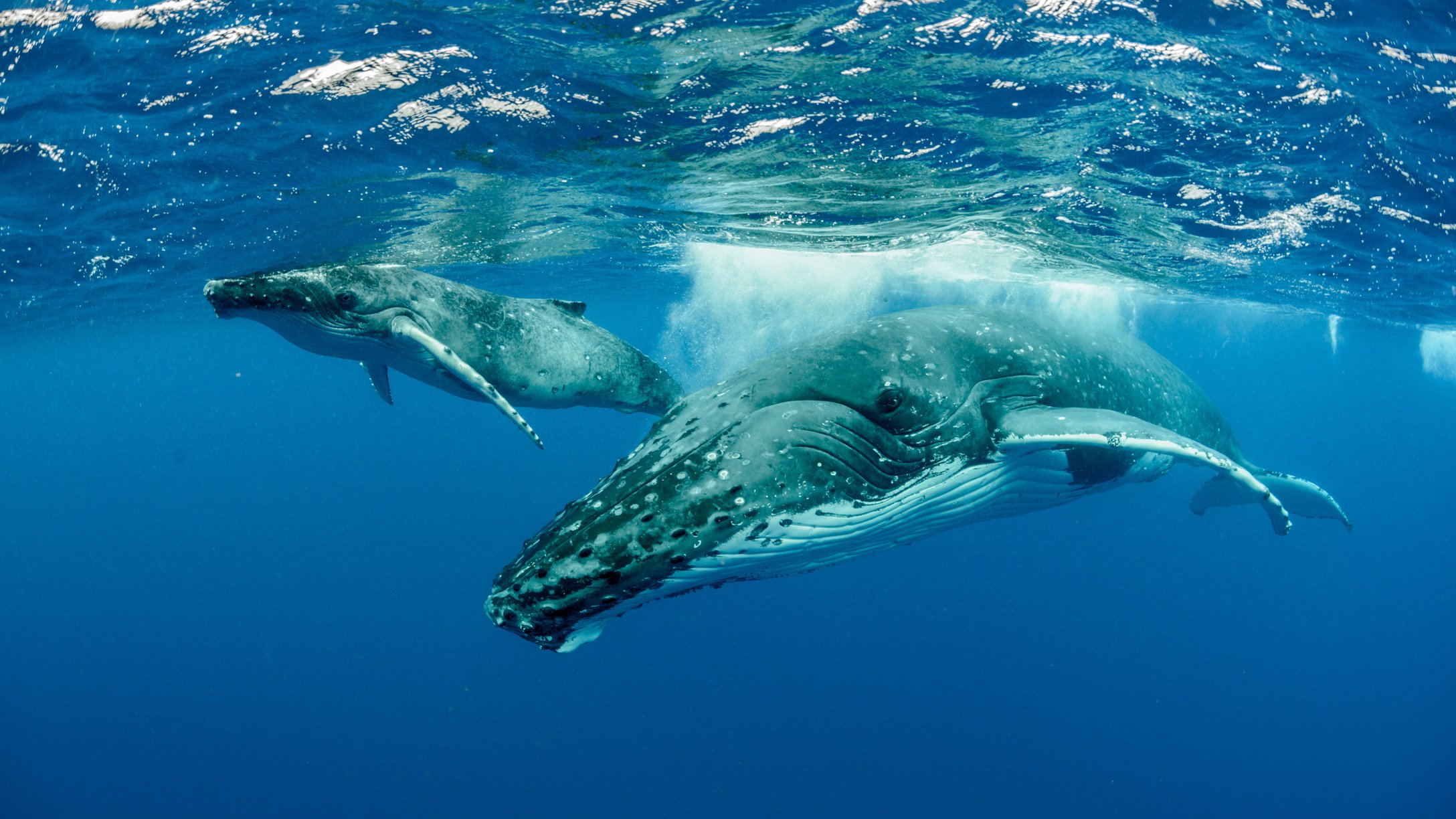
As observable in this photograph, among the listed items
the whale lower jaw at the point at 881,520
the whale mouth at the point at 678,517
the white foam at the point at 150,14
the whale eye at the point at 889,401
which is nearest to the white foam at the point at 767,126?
Result: the white foam at the point at 150,14

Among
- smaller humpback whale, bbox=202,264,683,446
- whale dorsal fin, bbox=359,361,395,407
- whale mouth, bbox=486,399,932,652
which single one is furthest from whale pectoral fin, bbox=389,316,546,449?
whale mouth, bbox=486,399,932,652

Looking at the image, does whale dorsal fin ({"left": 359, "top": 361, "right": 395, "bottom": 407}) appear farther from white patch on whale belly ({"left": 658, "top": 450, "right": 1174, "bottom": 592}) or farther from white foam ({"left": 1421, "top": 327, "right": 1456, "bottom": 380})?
white foam ({"left": 1421, "top": 327, "right": 1456, "bottom": 380})

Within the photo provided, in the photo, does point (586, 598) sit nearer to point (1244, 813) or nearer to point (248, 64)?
point (248, 64)

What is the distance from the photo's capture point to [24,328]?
28.8 meters

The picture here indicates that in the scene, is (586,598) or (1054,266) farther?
(1054,266)

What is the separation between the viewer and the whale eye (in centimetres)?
419

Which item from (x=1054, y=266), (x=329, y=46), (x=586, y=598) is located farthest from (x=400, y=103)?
(x=1054, y=266)

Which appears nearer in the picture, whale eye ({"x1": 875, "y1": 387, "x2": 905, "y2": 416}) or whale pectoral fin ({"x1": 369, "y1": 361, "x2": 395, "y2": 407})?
whale eye ({"x1": 875, "y1": 387, "x2": 905, "y2": 416})

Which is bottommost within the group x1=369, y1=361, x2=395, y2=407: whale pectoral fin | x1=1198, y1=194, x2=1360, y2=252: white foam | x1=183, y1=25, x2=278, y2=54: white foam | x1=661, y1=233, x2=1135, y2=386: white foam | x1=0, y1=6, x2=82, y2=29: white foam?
x1=661, y1=233, x2=1135, y2=386: white foam

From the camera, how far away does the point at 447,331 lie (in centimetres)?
673

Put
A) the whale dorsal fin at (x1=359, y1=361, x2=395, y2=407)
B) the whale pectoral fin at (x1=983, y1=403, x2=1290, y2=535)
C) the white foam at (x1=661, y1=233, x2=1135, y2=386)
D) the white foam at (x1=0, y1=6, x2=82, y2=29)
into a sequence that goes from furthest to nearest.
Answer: the white foam at (x1=661, y1=233, x2=1135, y2=386), the whale dorsal fin at (x1=359, y1=361, x2=395, y2=407), the white foam at (x1=0, y1=6, x2=82, y2=29), the whale pectoral fin at (x1=983, y1=403, x2=1290, y2=535)

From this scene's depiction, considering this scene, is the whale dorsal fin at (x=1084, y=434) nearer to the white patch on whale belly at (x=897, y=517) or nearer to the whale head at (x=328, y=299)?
the white patch on whale belly at (x=897, y=517)

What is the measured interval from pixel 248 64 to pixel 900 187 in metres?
9.99

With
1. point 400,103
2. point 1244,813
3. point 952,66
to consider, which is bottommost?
point 1244,813
